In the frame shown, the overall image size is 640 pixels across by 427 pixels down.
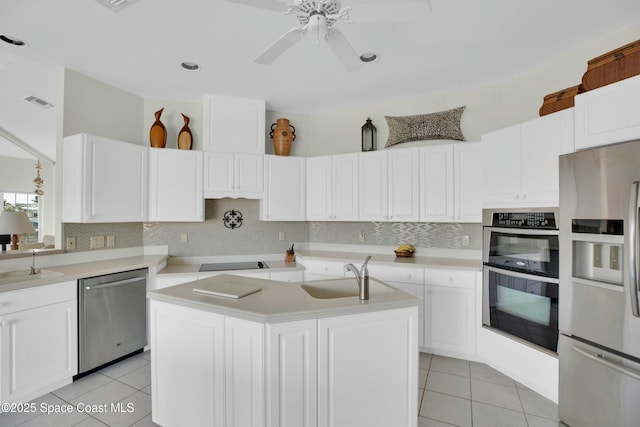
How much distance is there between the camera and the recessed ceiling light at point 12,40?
240 centimetres

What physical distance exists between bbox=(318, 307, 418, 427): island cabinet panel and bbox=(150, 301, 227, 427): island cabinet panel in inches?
22.4

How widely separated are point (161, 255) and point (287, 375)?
268cm

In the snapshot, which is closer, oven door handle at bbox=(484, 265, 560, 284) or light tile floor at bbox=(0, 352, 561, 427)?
light tile floor at bbox=(0, 352, 561, 427)

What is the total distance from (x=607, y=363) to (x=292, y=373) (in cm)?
181

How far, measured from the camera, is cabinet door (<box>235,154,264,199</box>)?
3.64 metres

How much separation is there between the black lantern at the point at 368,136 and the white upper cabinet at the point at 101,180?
253 cm

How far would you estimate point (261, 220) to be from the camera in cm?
390

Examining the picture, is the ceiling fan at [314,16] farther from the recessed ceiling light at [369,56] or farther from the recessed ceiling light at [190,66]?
the recessed ceiling light at [190,66]

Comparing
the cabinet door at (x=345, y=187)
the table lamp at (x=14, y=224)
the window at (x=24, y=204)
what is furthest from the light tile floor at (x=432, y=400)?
the window at (x=24, y=204)

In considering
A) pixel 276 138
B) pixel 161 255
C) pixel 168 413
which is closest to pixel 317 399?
pixel 168 413

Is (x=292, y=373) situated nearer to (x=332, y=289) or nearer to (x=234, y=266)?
(x=332, y=289)

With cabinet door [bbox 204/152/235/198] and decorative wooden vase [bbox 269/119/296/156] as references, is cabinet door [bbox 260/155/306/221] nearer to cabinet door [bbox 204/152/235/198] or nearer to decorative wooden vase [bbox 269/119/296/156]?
decorative wooden vase [bbox 269/119/296/156]

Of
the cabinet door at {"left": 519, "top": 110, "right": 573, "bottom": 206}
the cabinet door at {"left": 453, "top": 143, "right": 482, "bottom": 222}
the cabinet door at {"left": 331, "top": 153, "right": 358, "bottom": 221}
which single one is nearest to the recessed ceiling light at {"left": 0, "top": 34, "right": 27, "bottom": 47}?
the cabinet door at {"left": 331, "top": 153, "right": 358, "bottom": 221}

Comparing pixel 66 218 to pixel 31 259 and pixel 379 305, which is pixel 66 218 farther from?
pixel 379 305
